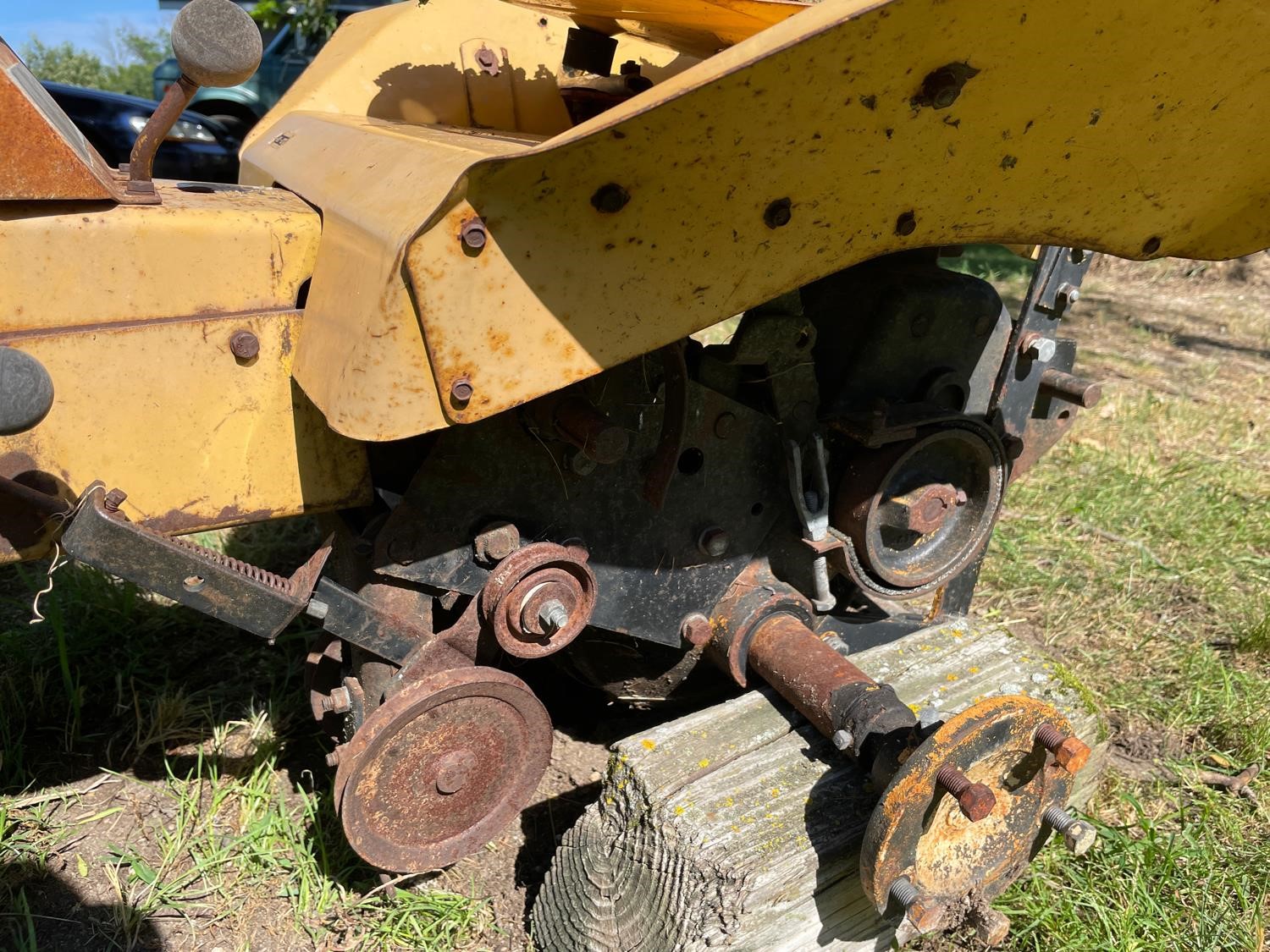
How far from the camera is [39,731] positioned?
2.38 meters

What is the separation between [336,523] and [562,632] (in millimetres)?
453

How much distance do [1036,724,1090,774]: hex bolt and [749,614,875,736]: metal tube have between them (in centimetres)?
30

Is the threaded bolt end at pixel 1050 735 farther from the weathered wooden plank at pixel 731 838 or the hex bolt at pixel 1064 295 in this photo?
the hex bolt at pixel 1064 295

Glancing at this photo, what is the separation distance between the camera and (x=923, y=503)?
197cm

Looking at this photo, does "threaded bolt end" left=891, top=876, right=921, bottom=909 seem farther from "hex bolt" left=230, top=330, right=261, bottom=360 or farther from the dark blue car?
the dark blue car

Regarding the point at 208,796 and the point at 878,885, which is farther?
the point at 208,796

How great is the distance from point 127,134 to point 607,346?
185 inches

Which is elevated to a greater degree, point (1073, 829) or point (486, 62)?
point (486, 62)

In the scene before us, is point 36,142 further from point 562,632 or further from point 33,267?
point 562,632

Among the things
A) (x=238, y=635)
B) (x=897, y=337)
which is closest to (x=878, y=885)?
(x=897, y=337)

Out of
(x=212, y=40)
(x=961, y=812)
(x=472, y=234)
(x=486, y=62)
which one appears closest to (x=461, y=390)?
(x=472, y=234)

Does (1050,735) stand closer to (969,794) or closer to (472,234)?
(969,794)

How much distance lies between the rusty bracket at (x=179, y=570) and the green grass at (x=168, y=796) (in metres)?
0.74

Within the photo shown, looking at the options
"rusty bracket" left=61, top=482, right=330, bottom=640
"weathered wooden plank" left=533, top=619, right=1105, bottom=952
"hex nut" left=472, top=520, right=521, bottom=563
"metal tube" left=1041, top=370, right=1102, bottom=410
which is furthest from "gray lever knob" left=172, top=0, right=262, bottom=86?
Result: "metal tube" left=1041, top=370, right=1102, bottom=410
